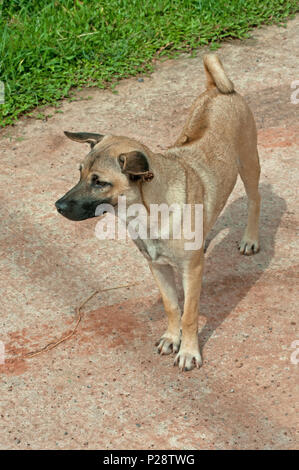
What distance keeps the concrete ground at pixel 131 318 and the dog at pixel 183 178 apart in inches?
12.9

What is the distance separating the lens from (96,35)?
946 centimetres

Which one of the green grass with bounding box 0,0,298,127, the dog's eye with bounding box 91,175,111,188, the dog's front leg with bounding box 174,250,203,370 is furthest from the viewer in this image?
the green grass with bounding box 0,0,298,127

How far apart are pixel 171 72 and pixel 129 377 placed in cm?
515

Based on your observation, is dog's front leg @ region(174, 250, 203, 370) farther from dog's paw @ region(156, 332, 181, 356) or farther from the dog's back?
the dog's back

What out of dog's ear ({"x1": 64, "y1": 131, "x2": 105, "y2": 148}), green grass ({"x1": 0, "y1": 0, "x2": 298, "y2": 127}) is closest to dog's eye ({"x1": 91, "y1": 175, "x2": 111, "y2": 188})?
dog's ear ({"x1": 64, "y1": 131, "x2": 105, "y2": 148})

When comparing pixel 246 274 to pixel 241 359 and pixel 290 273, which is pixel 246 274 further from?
pixel 241 359

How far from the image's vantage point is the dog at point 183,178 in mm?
4367

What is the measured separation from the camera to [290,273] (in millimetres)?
5945

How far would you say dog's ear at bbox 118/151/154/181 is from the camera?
4.24 metres

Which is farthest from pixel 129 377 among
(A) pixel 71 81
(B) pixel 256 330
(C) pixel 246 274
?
(A) pixel 71 81

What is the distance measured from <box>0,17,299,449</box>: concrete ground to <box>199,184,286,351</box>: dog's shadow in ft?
0.04

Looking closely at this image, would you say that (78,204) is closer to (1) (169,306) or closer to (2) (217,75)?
(1) (169,306)

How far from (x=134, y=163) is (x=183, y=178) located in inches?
24.9

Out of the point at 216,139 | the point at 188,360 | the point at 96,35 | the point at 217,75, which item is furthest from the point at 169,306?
the point at 96,35
